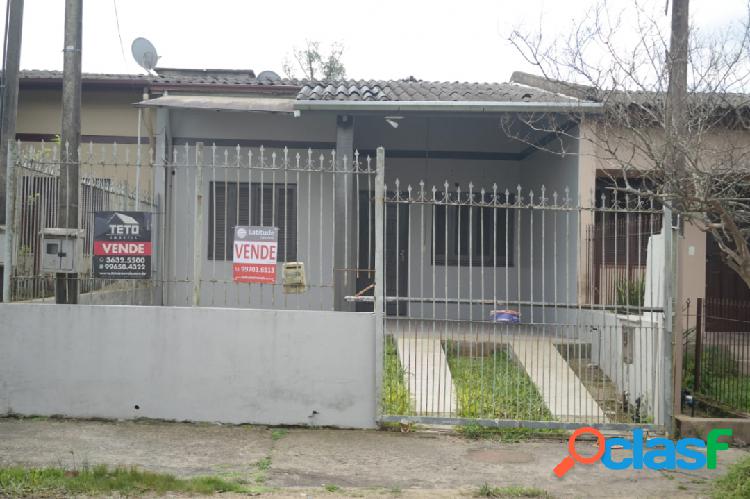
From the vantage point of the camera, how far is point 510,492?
561cm

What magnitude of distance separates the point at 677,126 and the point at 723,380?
10.4ft

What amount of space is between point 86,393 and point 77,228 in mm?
1761

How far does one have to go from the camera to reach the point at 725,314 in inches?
333

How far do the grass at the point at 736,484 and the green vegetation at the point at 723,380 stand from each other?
2972 mm

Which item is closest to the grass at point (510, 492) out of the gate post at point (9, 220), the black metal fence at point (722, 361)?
the black metal fence at point (722, 361)

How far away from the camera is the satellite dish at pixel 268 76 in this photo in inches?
537

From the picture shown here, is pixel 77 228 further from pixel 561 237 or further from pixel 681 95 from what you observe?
pixel 561 237

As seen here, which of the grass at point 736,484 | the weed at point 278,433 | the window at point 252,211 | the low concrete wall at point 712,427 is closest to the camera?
the grass at point 736,484

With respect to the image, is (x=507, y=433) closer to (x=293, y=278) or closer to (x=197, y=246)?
(x=293, y=278)

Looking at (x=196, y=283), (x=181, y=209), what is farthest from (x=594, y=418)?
(x=181, y=209)

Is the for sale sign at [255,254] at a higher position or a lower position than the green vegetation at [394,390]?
higher

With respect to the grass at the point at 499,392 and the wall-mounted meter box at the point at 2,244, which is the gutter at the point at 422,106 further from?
the wall-mounted meter box at the point at 2,244

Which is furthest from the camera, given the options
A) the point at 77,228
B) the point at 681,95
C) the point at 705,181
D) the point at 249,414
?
the point at 77,228

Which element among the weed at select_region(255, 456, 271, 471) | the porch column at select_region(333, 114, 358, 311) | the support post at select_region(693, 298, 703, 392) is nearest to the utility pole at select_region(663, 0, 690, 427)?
the support post at select_region(693, 298, 703, 392)
